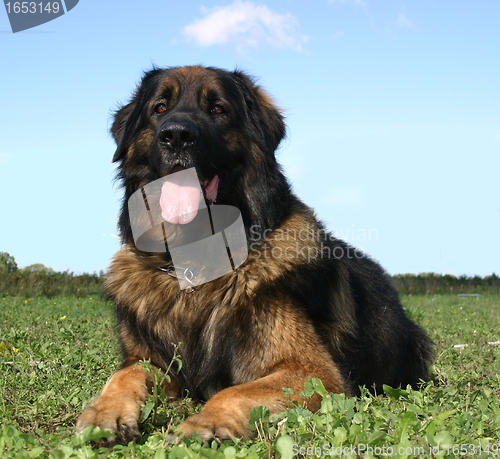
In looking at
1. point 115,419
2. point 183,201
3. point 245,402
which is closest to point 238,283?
point 183,201

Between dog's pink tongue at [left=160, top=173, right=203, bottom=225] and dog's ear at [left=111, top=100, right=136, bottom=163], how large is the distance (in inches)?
25.4

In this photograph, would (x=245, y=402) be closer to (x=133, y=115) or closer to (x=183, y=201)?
(x=183, y=201)

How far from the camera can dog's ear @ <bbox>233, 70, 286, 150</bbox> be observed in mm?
3770

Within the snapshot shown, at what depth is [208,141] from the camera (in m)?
3.36

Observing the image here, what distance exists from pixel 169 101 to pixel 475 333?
523 cm

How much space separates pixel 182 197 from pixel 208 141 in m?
0.46

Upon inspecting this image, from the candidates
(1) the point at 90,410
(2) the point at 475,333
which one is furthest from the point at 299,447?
(2) the point at 475,333

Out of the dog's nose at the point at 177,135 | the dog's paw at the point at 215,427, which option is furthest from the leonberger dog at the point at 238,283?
the dog's paw at the point at 215,427

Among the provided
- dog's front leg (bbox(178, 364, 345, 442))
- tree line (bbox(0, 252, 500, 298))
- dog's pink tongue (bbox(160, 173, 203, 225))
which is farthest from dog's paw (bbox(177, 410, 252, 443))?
tree line (bbox(0, 252, 500, 298))

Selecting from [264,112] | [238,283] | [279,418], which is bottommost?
[279,418]

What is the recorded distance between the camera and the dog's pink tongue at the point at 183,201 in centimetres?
342

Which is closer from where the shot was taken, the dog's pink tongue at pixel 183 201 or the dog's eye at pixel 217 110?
the dog's pink tongue at pixel 183 201

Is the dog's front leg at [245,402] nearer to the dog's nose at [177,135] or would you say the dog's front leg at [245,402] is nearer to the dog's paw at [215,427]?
the dog's paw at [215,427]

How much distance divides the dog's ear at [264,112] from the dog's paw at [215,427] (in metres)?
2.21
